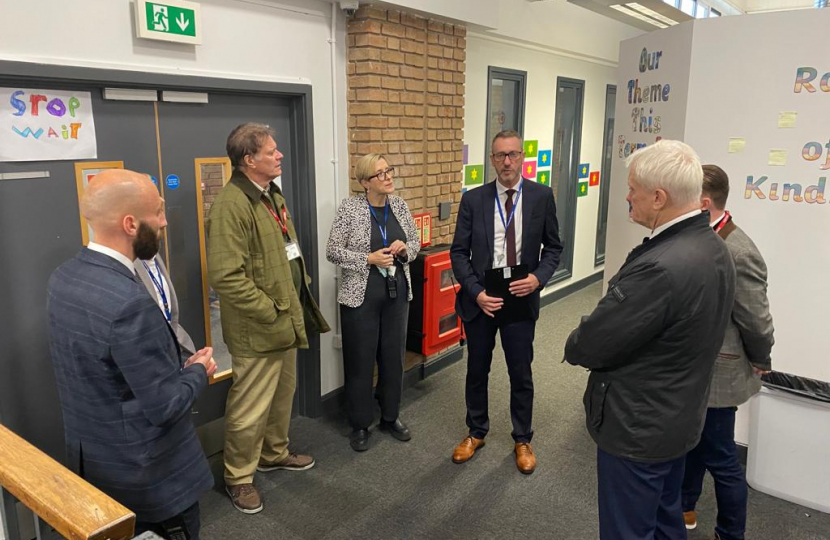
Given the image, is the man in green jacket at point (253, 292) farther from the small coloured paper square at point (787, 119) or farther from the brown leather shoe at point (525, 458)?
the small coloured paper square at point (787, 119)

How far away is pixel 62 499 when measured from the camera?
1.09 meters

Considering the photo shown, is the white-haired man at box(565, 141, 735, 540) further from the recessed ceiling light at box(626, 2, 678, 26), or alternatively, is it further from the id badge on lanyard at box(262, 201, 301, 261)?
the recessed ceiling light at box(626, 2, 678, 26)

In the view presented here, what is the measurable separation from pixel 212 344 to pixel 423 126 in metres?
2.00

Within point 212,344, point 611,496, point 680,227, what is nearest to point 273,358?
point 212,344

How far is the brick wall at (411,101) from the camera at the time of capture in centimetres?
350

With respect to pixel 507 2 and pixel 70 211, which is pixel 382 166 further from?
pixel 507 2

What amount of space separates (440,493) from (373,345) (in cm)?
87

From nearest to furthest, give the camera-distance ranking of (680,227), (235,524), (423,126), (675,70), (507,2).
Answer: (680,227), (235,524), (675,70), (423,126), (507,2)

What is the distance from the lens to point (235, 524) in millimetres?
2691

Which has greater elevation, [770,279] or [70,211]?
[70,211]

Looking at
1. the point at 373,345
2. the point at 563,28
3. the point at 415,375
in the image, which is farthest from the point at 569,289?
the point at 373,345

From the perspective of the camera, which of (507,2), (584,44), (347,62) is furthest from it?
(584,44)

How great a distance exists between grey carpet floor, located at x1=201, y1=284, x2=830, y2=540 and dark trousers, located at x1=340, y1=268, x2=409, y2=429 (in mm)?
246

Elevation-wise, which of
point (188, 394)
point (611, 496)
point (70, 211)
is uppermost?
point (70, 211)
